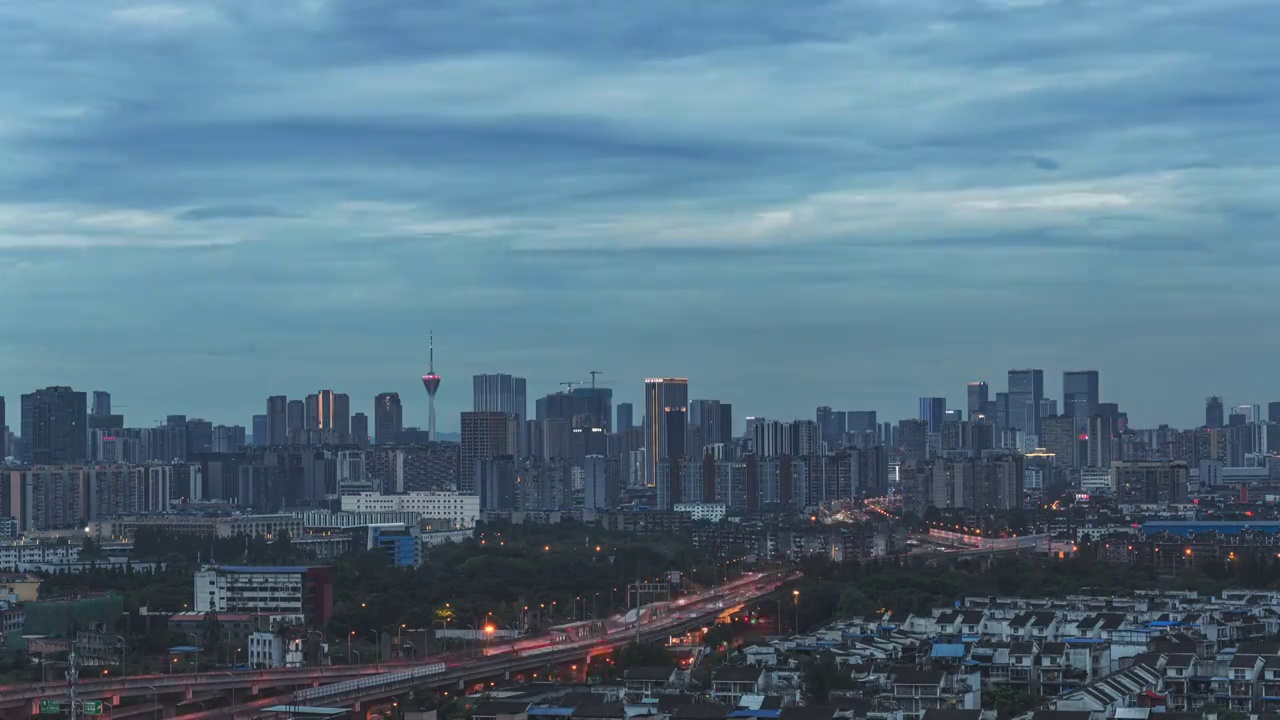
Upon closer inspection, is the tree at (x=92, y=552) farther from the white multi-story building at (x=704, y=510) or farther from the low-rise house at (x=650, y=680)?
the low-rise house at (x=650, y=680)

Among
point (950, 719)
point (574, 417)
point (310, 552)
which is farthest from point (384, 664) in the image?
point (574, 417)

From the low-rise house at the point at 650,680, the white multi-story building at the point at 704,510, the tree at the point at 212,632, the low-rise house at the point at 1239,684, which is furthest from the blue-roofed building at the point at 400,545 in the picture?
the low-rise house at the point at 1239,684

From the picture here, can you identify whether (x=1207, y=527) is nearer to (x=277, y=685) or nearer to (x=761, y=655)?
(x=761, y=655)

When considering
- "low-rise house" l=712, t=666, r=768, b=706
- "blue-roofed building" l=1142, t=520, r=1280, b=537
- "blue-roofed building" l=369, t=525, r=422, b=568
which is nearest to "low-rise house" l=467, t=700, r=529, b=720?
"low-rise house" l=712, t=666, r=768, b=706

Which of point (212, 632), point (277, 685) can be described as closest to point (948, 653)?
point (277, 685)

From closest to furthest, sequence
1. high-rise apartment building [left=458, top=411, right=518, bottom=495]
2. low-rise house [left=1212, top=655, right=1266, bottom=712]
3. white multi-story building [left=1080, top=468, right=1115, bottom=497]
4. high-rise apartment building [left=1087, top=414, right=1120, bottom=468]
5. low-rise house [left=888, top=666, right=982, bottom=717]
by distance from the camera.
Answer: low-rise house [left=888, top=666, right=982, bottom=717], low-rise house [left=1212, top=655, right=1266, bottom=712], white multi-story building [left=1080, top=468, right=1115, bottom=497], high-rise apartment building [left=458, top=411, right=518, bottom=495], high-rise apartment building [left=1087, top=414, right=1120, bottom=468]

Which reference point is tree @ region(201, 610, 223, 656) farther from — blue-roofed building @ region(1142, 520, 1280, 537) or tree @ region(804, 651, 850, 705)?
blue-roofed building @ region(1142, 520, 1280, 537)
